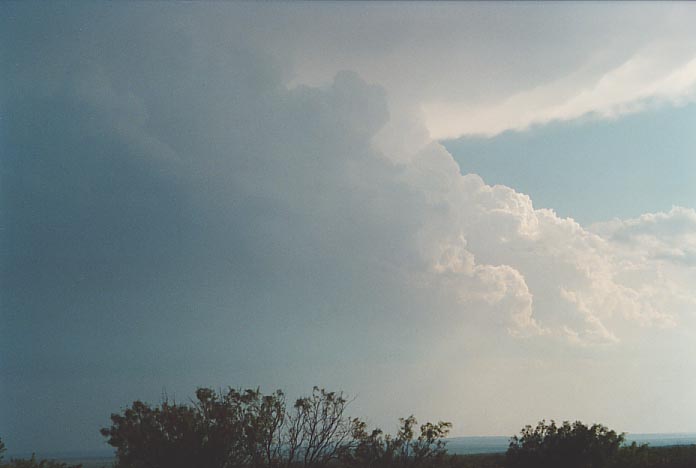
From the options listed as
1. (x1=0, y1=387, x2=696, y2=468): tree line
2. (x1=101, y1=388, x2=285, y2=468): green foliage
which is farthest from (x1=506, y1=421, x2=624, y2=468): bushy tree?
(x1=101, y1=388, x2=285, y2=468): green foliage

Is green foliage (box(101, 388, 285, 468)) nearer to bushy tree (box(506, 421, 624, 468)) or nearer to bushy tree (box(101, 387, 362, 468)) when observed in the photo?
bushy tree (box(101, 387, 362, 468))

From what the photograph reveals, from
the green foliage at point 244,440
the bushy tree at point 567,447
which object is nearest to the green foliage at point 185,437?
the green foliage at point 244,440

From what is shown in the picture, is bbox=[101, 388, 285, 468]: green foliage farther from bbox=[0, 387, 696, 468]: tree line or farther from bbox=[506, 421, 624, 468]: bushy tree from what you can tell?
bbox=[506, 421, 624, 468]: bushy tree

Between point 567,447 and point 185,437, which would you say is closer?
point 185,437

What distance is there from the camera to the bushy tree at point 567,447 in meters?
37.6

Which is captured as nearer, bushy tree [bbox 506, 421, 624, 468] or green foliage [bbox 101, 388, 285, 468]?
green foliage [bbox 101, 388, 285, 468]

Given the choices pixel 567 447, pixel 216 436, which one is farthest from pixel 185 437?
pixel 567 447

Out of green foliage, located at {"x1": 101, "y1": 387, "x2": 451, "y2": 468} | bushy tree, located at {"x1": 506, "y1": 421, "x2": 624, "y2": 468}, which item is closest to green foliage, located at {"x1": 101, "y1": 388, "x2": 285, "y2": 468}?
green foliage, located at {"x1": 101, "y1": 387, "x2": 451, "y2": 468}

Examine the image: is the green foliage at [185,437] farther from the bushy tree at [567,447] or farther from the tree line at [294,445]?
the bushy tree at [567,447]

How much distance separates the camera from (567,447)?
38.2 meters

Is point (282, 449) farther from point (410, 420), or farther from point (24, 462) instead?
point (24, 462)

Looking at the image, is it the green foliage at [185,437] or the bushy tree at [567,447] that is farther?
the bushy tree at [567,447]

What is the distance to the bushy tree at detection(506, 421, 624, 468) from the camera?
37594mm

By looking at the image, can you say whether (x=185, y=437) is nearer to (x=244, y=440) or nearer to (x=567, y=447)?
(x=244, y=440)
